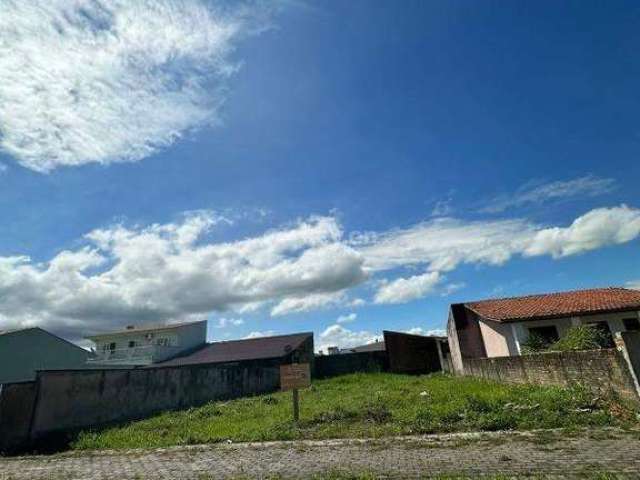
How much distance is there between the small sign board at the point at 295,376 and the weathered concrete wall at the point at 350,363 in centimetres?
1744

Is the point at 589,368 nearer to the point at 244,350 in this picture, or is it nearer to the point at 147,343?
the point at 244,350

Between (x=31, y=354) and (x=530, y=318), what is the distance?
1245 inches

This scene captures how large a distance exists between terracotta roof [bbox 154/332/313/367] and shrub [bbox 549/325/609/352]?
1741 centimetres

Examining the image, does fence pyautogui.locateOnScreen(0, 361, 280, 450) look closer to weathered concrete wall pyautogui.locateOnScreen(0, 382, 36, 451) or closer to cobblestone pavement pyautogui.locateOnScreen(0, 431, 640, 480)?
weathered concrete wall pyautogui.locateOnScreen(0, 382, 36, 451)

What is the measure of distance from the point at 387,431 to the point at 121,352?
3394 centimetres

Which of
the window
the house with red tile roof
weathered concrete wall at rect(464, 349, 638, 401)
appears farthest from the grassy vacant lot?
the window

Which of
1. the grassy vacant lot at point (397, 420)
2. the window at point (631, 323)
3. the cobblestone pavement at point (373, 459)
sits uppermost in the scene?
the window at point (631, 323)

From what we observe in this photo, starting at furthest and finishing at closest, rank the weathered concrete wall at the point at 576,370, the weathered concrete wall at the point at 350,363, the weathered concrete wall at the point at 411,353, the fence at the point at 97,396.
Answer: the weathered concrete wall at the point at 411,353 → the weathered concrete wall at the point at 350,363 → the fence at the point at 97,396 → the weathered concrete wall at the point at 576,370

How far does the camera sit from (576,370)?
9.52m

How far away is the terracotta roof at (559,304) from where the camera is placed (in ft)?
68.0

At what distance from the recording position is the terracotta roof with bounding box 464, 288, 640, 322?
2073 centimetres

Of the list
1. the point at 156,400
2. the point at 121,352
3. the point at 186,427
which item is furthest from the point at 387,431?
the point at 121,352

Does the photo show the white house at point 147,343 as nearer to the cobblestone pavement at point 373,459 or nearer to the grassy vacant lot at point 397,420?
the grassy vacant lot at point 397,420

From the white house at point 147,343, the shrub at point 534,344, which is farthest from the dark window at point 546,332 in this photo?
the white house at point 147,343
